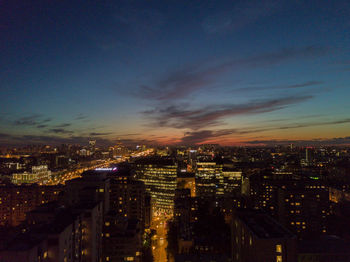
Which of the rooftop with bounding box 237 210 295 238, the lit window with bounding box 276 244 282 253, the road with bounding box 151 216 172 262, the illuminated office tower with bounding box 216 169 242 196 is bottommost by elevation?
the road with bounding box 151 216 172 262

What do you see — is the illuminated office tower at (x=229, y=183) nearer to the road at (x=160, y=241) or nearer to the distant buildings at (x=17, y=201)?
the road at (x=160, y=241)

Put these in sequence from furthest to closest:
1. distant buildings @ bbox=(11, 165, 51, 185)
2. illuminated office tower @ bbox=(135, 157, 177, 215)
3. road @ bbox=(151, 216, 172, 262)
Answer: distant buildings @ bbox=(11, 165, 51, 185)
illuminated office tower @ bbox=(135, 157, 177, 215)
road @ bbox=(151, 216, 172, 262)

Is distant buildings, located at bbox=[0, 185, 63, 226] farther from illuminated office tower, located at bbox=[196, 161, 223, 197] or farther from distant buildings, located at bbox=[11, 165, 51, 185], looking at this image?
illuminated office tower, located at bbox=[196, 161, 223, 197]

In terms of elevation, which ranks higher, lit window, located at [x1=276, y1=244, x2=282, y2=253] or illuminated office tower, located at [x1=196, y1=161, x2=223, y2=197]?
lit window, located at [x1=276, y1=244, x2=282, y2=253]

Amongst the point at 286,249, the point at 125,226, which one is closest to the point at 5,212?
the point at 125,226

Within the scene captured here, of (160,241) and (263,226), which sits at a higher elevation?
(263,226)

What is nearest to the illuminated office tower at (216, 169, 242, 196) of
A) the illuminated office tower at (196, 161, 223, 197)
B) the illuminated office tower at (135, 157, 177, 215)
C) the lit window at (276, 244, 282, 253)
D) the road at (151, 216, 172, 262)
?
the illuminated office tower at (196, 161, 223, 197)

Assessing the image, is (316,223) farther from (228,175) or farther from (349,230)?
(228,175)

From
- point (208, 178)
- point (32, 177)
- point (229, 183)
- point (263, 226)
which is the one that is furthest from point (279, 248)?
point (32, 177)

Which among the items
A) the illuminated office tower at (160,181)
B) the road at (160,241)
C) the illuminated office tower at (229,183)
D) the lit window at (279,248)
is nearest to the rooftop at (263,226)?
the lit window at (279,248)

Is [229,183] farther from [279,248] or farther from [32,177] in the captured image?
[32,177]
